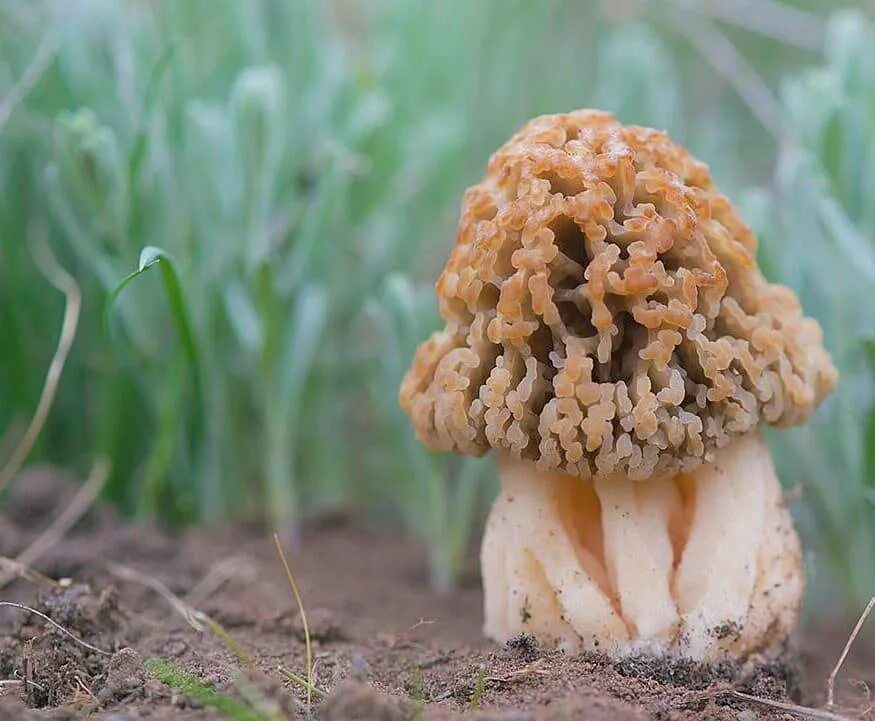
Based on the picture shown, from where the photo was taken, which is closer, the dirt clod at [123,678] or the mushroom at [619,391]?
the dirt clod at [123,678]

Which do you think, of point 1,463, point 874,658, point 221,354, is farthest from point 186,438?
point 874,658

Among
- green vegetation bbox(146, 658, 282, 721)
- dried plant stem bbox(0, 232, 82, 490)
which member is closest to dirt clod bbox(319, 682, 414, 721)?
green vegetation bbox(146, 658, 282, 721)

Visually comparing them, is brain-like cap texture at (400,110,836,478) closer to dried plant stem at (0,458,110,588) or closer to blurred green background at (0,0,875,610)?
blurred green background at (0,0,875,610)

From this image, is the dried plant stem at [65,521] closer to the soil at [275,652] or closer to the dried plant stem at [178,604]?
the soil at [275,652]

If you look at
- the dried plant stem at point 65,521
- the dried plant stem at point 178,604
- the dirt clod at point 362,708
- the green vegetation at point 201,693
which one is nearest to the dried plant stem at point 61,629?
the green vegetation at point 201,693

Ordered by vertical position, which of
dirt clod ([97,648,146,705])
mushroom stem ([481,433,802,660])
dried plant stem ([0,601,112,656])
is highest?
mushroom stem ([481,433,802,660])
